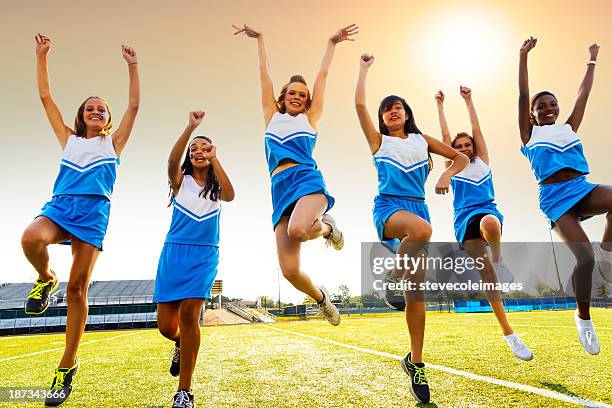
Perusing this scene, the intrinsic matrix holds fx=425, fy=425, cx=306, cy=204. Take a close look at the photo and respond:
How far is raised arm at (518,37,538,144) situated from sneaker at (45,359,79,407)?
612 cm

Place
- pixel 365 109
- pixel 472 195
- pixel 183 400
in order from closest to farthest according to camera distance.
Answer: pixel 183 400 → pixel 365 109 → pixel 472 195

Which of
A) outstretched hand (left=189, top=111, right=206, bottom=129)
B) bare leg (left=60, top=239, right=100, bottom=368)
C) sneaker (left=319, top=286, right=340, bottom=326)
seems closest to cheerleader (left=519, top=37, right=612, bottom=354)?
sneaker (left=319, top=286, right=340, bottom=326)

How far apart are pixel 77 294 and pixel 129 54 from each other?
301 centimetres

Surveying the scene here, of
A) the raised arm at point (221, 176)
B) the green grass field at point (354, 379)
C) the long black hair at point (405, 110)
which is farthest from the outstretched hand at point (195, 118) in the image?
the green grass field at point (354, 379)

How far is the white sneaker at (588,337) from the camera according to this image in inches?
194

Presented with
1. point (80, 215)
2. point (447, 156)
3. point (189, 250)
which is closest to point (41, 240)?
point (80, 215)

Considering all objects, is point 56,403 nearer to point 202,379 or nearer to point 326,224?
point 202,379

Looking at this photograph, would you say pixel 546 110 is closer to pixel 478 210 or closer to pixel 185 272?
pixel 478 210

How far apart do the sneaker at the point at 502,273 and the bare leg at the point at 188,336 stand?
4.12 m

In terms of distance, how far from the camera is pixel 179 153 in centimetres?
505

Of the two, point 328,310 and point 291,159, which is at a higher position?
point 291,159

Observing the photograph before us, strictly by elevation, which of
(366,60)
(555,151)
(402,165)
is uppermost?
(366,60)

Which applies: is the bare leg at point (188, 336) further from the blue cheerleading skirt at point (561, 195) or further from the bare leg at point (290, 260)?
the blue cheerleading skirt at point (561, 195)

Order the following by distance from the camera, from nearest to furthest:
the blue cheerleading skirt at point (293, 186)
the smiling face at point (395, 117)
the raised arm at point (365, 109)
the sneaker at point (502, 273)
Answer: the blue cheerleading skirt at point (293, 186) → the raised arm at point (365, 109) → the smiling face at point (395, 117) → the sneaker at point (502, 273)
